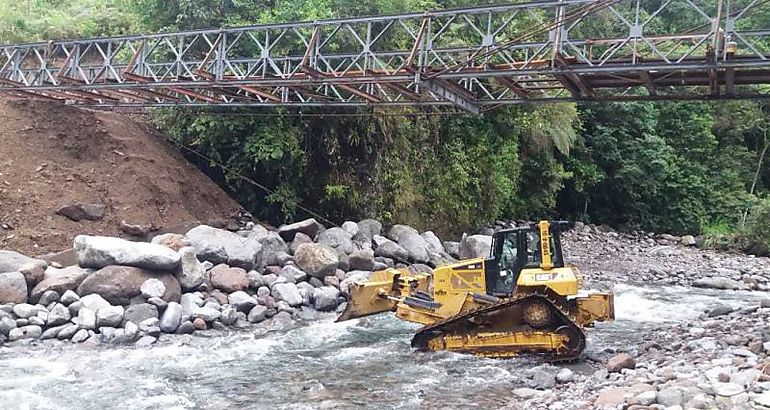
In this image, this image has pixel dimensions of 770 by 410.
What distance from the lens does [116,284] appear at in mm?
14078

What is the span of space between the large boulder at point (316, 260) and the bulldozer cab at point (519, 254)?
603 cm

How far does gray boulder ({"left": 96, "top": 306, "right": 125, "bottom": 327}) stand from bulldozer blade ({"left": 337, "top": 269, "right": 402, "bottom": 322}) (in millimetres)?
4320

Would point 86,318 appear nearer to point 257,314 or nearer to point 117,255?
point 117,255

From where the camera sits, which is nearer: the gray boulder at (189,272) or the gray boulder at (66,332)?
the gray boulder at (66,332)

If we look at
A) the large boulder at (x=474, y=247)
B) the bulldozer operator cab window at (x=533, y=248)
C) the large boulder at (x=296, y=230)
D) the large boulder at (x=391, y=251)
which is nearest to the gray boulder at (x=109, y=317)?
the large boulder at (x=296, y=230)

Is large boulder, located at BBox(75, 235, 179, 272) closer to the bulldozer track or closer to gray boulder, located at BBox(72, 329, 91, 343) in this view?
gray boulder, located at BBox(72, 329, 91, 343)

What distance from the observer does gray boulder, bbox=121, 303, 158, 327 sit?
13.5 meters

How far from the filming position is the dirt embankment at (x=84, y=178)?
1792cm

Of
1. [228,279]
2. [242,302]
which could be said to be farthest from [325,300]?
[228,279]

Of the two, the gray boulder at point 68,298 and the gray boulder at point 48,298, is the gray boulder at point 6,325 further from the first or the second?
the gray boulder at point 68,298

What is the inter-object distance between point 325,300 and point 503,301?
5594mm

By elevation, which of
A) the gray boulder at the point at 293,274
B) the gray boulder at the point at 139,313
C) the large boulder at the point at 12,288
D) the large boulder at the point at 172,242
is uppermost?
the large boulder at the point at 172,242

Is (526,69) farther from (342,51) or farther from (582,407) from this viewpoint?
(342,51)

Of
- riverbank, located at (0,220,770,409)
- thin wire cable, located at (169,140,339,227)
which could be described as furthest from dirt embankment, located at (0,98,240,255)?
riverbank, located at (0,220,770,409)
